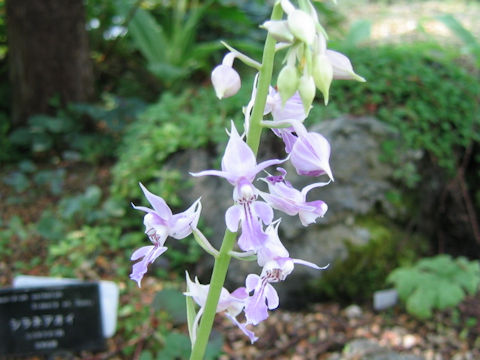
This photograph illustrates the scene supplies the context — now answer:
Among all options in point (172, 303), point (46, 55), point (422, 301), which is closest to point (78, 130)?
point (46, 55)

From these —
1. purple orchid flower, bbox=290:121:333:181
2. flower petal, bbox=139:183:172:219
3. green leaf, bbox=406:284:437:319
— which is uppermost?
purple orchid flower, bbox=290:121:333:181

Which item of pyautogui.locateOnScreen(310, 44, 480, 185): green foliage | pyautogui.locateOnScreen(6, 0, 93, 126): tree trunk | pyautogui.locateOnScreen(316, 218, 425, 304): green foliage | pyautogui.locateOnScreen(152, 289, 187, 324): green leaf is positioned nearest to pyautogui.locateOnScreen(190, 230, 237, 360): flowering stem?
pyautogui.locateOnScreen(152, 289, 187, 324): green leaf

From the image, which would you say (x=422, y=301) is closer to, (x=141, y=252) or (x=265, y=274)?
(x=265, y=274)

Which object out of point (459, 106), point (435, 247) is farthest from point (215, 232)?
point (459, 106)

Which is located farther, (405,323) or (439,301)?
(405,323)

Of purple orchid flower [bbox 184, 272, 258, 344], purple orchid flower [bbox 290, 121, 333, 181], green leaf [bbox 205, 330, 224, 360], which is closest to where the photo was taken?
purple orchid flower [bbox 290, 121, 333, 181]

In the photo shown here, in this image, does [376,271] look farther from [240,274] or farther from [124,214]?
[124,214]

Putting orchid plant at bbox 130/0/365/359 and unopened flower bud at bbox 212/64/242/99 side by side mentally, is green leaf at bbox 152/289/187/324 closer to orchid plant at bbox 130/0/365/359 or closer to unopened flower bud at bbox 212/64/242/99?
orchid plant at bbox 130/0/365/359

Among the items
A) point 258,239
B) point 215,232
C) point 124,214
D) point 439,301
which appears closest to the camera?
point 258,239
